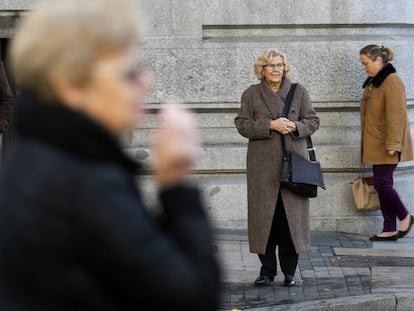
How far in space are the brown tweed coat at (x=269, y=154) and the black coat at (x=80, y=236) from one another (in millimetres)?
5291

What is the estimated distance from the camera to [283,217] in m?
7.32

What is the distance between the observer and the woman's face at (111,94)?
1.95 m

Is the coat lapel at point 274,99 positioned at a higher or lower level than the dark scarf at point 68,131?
lower

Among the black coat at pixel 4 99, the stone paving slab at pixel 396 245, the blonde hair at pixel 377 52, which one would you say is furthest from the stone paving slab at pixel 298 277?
the black coat at pixel 4 99

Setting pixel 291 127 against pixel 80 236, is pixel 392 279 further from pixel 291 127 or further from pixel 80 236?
pixel 80 236

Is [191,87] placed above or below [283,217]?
above

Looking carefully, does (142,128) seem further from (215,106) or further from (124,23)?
(124,23)

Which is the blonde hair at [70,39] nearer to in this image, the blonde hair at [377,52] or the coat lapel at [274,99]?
the coat lapel at [274,99]

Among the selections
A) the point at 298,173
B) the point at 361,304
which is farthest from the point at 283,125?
the point at 361,304

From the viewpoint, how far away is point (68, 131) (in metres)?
1.92

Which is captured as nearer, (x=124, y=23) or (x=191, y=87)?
(x=124, y=23)

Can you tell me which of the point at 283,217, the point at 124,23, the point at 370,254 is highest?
the point at 124,23

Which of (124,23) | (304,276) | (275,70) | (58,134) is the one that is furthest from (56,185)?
(304,276)

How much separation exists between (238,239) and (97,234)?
23.7ft
